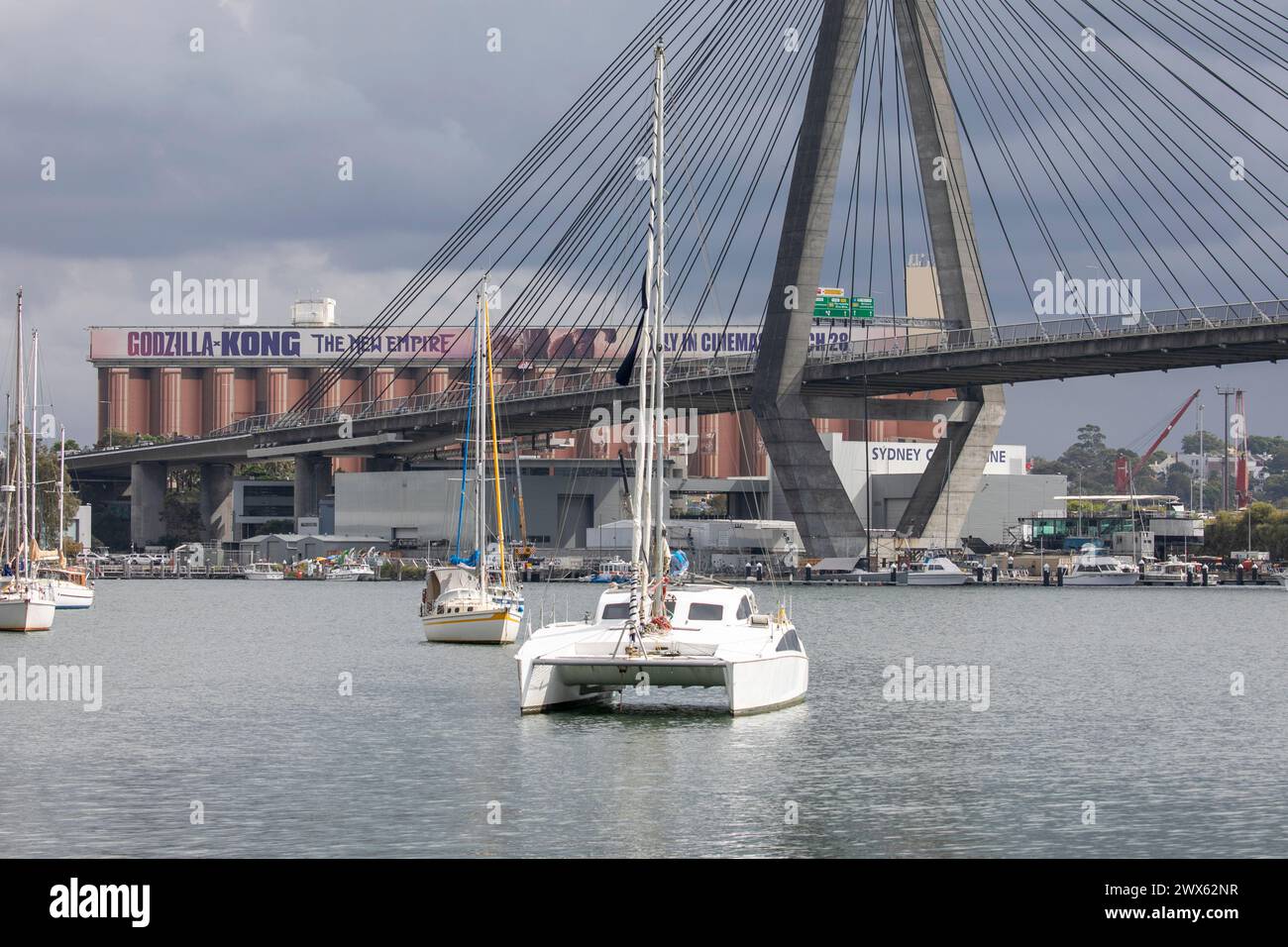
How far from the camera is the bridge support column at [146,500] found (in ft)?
573

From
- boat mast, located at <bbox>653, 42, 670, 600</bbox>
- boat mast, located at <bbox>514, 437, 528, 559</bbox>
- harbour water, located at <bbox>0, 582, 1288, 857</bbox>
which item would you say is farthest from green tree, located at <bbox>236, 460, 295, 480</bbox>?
boat mast, located at <bbox>653, 42, 670, 600</bbox>

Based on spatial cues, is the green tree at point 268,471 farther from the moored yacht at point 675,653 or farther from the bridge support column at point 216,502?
the moored yacht at point 675,653

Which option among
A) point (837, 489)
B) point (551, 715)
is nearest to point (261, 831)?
point (551, 715)

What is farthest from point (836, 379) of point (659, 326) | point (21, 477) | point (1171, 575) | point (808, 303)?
point (659, 326)

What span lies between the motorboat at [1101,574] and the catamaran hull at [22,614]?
2764 inches

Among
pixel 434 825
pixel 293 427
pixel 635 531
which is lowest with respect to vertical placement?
pixel 434 825

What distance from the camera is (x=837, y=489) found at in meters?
108

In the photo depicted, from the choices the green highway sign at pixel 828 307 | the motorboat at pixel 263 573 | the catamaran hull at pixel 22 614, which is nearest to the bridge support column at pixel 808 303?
the catamaran hull at pixel 22 614

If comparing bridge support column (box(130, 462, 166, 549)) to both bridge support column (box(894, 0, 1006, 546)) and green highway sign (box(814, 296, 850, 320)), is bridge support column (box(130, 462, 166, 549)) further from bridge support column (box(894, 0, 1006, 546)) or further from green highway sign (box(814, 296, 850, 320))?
bridge support column (box(894, 0, 1006, 546))

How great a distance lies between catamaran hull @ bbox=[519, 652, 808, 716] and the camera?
3306 cm

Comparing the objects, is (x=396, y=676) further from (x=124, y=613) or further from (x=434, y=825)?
(x=124, y=613)

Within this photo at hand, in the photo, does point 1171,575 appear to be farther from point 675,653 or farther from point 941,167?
point 675,653

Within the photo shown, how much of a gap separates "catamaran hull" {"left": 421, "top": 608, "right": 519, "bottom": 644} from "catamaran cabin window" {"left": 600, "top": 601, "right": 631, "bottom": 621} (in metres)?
21.7

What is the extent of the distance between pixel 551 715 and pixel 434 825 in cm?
1156
